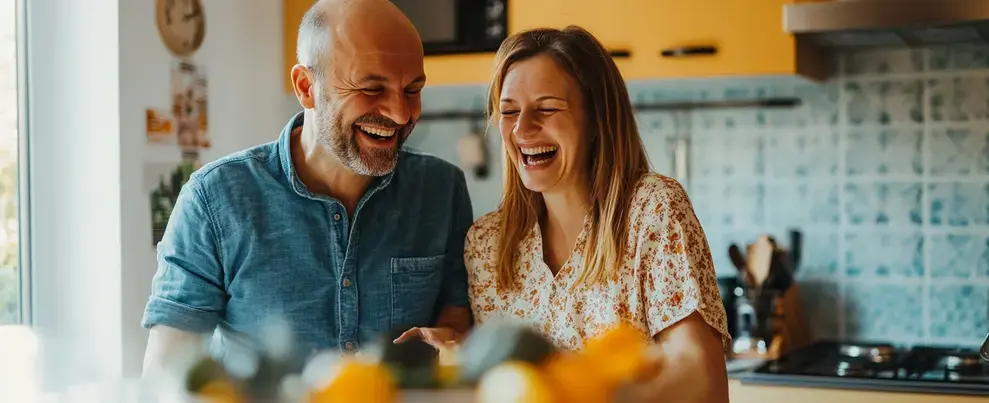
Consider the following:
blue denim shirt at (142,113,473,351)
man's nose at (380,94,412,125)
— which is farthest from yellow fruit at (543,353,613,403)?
blue denim shirt at (142,113,473,351)

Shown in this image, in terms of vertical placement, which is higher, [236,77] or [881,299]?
[236,77]

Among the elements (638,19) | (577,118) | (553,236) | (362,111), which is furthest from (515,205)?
(638,19)

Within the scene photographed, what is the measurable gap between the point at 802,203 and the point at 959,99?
462 millimetres

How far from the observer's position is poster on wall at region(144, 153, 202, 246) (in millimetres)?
2584

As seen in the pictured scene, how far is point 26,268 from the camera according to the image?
253 cm

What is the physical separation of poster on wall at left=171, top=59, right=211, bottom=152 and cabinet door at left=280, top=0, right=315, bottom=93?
33cm

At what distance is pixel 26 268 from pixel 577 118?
1526 millimetres

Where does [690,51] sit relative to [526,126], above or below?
above

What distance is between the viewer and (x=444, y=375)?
0.80 metres

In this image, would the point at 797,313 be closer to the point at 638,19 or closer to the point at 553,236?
the point at 638,19

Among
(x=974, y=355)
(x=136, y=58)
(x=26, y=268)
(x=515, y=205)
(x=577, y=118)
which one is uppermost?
(x=136, y=58)

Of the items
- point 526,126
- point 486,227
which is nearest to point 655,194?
point 526,126

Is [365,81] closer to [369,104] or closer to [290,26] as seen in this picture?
[369,104]

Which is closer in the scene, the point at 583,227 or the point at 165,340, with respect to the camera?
the point at 165,340
